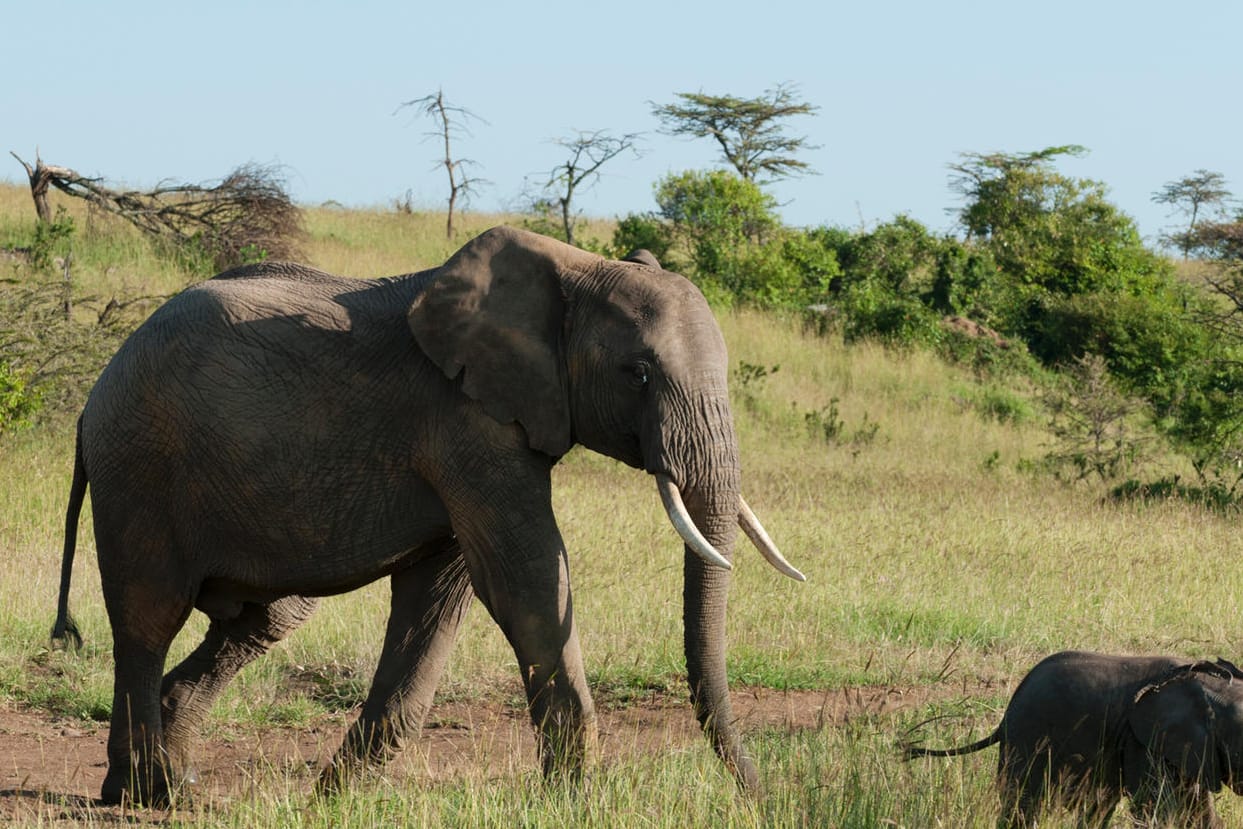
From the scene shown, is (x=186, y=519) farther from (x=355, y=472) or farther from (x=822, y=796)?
(x=822, y=796)

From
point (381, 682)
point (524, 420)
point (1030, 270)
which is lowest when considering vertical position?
point (381, 682)

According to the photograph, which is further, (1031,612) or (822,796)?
(1031,612)

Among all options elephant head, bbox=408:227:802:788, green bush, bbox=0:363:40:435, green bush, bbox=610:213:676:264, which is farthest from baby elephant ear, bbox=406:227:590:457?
green bush, bbox=610:213:676:264

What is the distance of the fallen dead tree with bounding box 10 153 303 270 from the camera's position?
21.1 m

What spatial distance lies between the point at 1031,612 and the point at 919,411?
12309 millimetres

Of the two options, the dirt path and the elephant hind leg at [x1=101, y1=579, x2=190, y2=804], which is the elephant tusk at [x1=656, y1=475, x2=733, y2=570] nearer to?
the dirt path

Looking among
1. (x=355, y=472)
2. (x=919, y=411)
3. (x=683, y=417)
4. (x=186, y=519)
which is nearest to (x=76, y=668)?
(x=186, y=519)

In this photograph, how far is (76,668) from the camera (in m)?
7.48

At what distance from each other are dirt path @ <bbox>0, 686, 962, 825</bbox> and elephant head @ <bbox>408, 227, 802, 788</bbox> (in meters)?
0.64

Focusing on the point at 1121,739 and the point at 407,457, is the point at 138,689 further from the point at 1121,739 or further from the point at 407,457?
the point at 1121,739

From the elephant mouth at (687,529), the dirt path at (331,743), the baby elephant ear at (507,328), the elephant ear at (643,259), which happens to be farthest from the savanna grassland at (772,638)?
the elephant ear at (643,259)

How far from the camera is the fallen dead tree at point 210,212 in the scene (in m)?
21.1

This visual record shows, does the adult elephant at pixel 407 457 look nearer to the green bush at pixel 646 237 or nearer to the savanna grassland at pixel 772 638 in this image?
the savanna grassland at pixel 772 638

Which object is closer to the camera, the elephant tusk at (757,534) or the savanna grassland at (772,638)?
the savanna grassland at (772,638)
